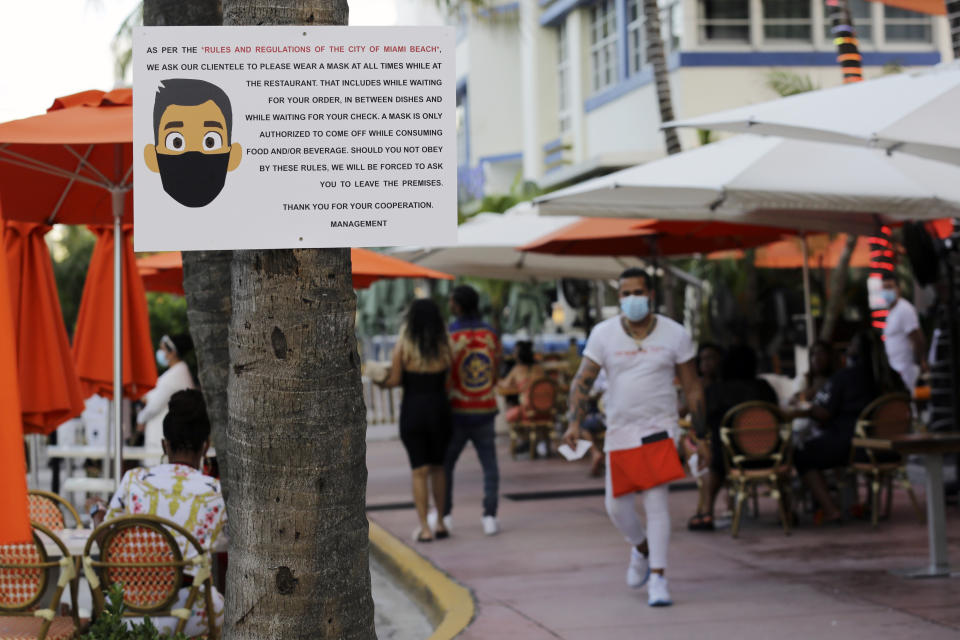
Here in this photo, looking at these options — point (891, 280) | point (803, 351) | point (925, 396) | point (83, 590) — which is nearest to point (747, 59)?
point (803, 351)

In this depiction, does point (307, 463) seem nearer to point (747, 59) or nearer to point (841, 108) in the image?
point (841, 108)

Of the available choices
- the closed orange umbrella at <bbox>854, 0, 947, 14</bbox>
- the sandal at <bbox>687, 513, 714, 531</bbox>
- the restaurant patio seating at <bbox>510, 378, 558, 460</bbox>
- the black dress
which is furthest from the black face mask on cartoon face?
the restaurant patio seating at <bbox>510, 378, 558, 460</bbox>

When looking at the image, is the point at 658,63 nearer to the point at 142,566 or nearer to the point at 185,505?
the point at 185,505

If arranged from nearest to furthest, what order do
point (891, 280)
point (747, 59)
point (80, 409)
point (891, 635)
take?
point (891, 635)
point (80, 409)
point (891, 280)
point (747, 59)

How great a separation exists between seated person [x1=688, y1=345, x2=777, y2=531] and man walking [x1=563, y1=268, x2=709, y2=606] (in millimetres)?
2237

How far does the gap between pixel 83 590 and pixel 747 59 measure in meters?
18.4

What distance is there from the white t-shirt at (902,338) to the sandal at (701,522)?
4394 mm

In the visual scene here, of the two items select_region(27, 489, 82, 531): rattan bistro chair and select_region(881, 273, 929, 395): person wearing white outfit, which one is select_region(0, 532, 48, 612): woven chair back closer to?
select_region(27, 489, 82, 531): rattan bistro chair

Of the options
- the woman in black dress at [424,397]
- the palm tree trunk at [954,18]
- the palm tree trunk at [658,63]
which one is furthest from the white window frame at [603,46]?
the woman in black dress at [424,397]

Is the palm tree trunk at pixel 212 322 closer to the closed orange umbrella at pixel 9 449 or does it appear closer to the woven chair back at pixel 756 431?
the closed orange umbrella at pixel 9 449

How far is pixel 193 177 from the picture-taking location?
12.0ft

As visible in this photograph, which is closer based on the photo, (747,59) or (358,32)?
(358,32)

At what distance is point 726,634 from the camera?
6.66m

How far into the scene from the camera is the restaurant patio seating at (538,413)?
16.0 meters
